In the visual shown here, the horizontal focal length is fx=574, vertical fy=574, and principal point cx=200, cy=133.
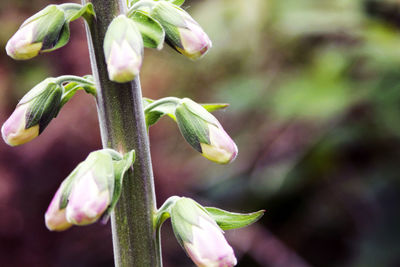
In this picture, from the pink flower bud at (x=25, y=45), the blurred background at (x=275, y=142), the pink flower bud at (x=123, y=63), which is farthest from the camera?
the blurred background at (x=275, y=142)

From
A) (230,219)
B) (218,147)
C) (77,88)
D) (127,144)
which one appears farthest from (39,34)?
(230,219)

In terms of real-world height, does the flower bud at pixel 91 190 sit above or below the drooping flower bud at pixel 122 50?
below

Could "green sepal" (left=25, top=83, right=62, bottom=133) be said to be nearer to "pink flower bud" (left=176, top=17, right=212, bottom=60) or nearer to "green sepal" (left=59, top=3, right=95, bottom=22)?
"green sepal" (left=59, top=3, right=95, bottom=22)

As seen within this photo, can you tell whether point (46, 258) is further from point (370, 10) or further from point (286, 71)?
point (370, 10)

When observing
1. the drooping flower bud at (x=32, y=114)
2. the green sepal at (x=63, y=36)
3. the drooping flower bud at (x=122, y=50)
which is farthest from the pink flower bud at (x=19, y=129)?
the drooping flower bud at (x=122, y=50)

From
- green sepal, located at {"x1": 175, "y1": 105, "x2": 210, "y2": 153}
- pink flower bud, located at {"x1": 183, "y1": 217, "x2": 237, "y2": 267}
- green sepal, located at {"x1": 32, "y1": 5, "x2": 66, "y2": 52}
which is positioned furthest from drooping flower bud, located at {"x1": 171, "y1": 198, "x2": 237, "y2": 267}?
green sepal, located at {"x1": 32, "y1": 5, "x2": 66, "y2": 52}

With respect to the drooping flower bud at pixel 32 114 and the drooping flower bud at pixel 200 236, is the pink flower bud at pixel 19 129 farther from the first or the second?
the drooping flower bud at pixel 200 236
